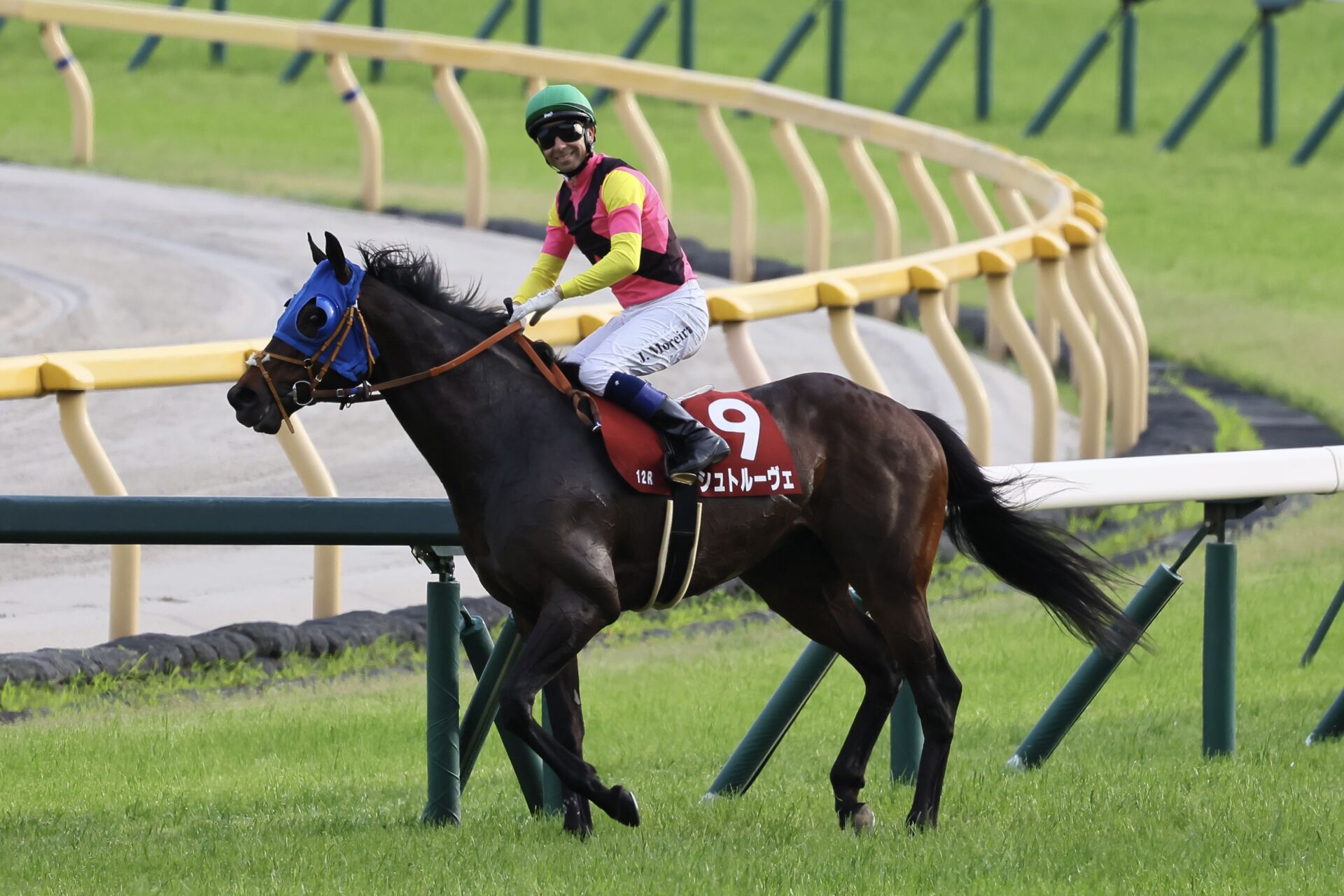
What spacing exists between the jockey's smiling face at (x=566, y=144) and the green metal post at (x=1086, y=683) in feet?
6.84

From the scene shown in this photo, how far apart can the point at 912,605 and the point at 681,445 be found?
795mm

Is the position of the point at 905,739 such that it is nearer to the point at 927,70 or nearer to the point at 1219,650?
the point at 1219,650

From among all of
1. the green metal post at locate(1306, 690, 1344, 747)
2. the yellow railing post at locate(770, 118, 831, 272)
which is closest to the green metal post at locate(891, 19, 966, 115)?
the yellow railing post at locate(770, 118, 831, 272)

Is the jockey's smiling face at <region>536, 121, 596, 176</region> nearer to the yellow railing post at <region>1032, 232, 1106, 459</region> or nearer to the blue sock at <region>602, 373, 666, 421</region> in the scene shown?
the blue sock at <region>602, 373, 666, 421</region>

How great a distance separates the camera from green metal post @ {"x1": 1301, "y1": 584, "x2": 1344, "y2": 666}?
25.6 ft

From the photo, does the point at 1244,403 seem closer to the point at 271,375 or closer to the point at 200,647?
the point at 200,647

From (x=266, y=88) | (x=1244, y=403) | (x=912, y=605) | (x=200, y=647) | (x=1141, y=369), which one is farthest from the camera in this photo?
(x=266, y=88)

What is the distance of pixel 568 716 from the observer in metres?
5.80

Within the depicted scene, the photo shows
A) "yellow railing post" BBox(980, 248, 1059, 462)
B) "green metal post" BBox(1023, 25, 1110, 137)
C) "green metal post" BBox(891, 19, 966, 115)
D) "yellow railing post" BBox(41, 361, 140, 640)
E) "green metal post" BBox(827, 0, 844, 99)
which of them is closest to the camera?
"yellow railing post" BBox(41, 361, 140, 640)

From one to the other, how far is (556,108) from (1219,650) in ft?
8.57

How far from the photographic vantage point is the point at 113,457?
10.2 m

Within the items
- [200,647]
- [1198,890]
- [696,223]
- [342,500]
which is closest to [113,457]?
[200,647]

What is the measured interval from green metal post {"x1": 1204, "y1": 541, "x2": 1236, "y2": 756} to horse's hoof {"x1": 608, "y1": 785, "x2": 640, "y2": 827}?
2.08 metres

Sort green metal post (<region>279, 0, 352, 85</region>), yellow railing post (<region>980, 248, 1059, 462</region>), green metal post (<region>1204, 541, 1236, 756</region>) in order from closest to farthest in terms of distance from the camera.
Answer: green metal post (<region>1204, 541, 1236, 756</region>)
yellow railing post (<region>980, 248, 1059, 462</region>)
green metal post (<region>279, 0, 352, 85</region>)
